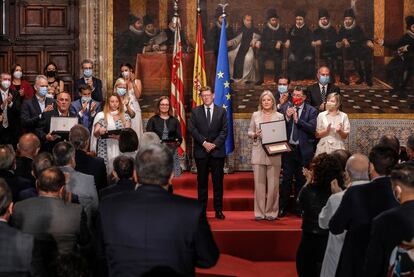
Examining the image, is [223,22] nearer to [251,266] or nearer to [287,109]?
[287,109]

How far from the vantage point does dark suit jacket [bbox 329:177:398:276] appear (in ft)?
19.5

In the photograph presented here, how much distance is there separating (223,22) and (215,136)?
3.67 m

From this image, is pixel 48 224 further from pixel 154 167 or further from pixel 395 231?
pixel 395 231

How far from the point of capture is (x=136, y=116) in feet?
43.1

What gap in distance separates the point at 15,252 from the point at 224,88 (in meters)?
9.62

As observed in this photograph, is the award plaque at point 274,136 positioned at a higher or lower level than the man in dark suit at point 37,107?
lower

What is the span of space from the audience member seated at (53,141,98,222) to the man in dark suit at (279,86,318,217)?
210 inches

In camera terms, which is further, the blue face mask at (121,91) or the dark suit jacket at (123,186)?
the blue face mask at (121,91)

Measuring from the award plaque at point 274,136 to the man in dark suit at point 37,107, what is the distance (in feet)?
11.0

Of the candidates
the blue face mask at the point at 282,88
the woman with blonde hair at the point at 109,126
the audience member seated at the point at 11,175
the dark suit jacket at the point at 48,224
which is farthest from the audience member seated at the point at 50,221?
the blue face mask at the point at 282,88

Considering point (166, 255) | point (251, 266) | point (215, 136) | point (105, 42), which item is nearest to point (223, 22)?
point (105, 42)

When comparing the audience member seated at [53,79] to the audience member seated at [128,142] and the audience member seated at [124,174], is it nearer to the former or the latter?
the audience member seated at [128,142]

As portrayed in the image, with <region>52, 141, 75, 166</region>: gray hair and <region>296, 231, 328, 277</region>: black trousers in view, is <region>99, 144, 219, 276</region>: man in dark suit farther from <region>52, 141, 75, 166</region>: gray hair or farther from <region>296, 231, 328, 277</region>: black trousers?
<region>296, 231, 328, 277</region>: black trousers

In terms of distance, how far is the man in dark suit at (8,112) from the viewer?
495 inches
